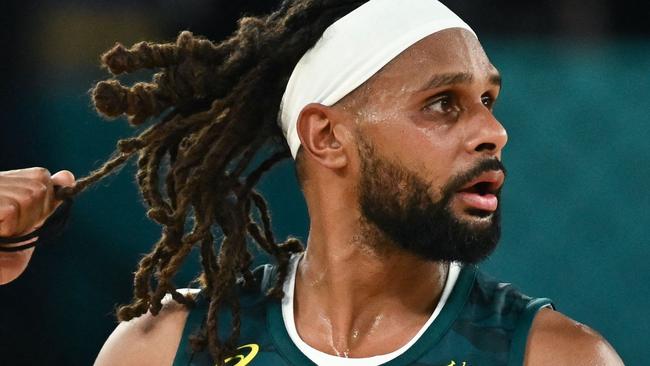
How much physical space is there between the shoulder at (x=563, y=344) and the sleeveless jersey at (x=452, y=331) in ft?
0.06

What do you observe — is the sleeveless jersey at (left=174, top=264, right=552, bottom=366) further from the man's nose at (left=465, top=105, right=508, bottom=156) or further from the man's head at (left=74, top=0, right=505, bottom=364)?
the man's nose at (left=465, top=105, right=508, bottom=156)

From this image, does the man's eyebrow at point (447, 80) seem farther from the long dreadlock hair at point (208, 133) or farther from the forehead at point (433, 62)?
the long dreadlock hair at point (208, 133)

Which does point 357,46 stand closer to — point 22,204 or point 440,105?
point 440,105

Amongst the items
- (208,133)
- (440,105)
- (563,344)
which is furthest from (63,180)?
(563,344)

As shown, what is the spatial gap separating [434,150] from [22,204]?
78 cm

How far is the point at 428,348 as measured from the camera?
2.19m

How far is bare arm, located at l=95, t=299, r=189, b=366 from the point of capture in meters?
2.35

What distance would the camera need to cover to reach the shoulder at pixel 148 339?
2348 mm

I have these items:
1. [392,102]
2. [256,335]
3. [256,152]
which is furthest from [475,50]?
[256,335]

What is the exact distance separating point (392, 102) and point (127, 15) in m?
1.67

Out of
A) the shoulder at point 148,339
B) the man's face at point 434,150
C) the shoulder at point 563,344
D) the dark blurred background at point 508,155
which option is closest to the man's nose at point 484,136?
the man's face at point 434,150

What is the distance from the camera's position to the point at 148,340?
2.37 metres

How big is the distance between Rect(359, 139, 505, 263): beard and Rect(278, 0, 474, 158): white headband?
139 millimetres

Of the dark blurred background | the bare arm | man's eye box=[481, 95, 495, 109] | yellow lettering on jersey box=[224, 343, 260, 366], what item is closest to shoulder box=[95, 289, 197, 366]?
the bare arm
